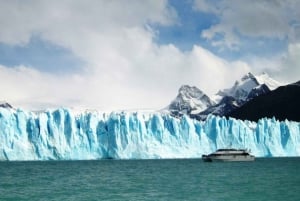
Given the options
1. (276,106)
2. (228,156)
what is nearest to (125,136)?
(228,156)

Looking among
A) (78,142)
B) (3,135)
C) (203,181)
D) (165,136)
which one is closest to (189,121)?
(165,136)

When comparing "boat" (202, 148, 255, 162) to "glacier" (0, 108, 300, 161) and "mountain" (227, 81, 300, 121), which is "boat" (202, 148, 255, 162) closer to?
"glacier" (0, 108, 300, 161)

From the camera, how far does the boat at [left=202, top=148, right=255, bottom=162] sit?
228 ft

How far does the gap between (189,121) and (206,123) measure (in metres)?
4.48

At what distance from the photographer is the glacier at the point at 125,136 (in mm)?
63906

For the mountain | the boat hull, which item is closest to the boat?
the boat hull

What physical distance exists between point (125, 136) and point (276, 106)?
86.2 meters

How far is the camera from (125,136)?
223 ft

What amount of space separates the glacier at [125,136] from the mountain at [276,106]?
56653 mm

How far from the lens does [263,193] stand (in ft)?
94.2

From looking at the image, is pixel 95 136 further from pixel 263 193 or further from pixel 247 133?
pixel 263 193

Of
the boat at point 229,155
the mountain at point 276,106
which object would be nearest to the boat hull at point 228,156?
the boat at point 229,155

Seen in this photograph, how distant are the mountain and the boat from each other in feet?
210

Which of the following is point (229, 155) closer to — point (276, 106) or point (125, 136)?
point (125, 136)
